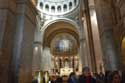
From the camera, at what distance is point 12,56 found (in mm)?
7285

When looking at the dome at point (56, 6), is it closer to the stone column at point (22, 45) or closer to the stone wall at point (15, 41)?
the stone column at point (22, 45)

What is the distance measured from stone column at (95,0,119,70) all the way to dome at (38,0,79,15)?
1543 cm

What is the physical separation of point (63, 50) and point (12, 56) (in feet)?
88.4

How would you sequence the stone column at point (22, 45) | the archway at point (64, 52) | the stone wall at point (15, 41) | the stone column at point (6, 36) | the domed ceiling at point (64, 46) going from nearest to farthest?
the stone column at point (6, 36)
the stone wall at point (15, 41)
the stone column at point (22, 45)
the archway at point (64, 52)
the domed ceiling at point (64, 46)

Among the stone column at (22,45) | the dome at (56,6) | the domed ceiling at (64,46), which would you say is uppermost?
the dome at (56,6)

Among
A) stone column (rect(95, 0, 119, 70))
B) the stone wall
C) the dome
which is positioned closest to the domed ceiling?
the dome

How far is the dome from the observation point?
78.1 feet

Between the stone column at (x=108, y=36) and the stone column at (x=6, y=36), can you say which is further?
the stone column at (x=108, y=36)

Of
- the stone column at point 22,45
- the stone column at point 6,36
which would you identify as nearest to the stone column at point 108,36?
the stone column at point 22,45

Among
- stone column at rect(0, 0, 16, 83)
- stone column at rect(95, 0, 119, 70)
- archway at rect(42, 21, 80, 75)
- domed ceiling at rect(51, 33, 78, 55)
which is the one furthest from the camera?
domed ceiling at rect(51, 33, 78, 55)

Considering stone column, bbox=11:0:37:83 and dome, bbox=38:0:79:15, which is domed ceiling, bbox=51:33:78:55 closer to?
dome, bbox=38:0:79:15

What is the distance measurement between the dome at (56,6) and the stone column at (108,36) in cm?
1543

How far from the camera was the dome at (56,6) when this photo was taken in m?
23.8

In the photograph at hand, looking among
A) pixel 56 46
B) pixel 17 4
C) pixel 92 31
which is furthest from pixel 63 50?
pixel 17 4
